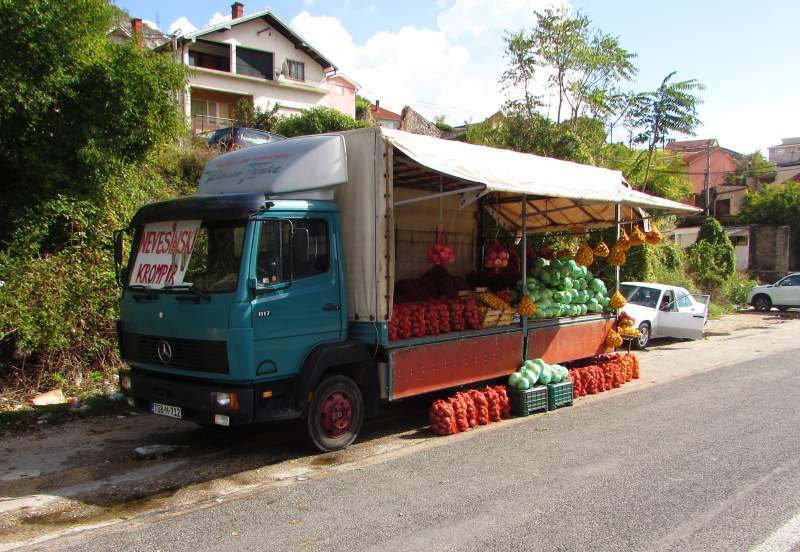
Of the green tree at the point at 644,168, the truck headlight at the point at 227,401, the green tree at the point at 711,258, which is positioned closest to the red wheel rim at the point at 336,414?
the truck headlight at the point at 227,401

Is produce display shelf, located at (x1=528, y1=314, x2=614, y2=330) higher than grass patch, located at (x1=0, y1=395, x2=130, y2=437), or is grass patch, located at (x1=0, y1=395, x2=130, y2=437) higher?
produce display shelf, located at (x1=528, y1=314, x2=614, y2=330)

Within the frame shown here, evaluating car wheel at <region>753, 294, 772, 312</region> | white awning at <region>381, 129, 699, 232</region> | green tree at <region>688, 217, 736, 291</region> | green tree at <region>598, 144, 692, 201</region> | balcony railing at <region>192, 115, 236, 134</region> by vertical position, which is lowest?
car wheel at <region>753, 294, 772, 312</region>

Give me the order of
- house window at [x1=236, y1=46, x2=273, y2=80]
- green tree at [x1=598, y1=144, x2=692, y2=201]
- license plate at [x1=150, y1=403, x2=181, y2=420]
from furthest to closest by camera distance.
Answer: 1. house window at [x1=236, y1=46, x2=273, y2=80]
2. green tree at [x1=598, y1=144, x2=692, y2=201]
3. license plate at [x1=150, y1=403, x2=181, y2=420]

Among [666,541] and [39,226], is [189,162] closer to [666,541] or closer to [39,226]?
[39,226]

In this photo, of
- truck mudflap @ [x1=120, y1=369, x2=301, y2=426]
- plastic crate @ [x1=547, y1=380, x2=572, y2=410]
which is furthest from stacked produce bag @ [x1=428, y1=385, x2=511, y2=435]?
truck mudflap @ [x1=120, y1=369, x2=301, y2=426]

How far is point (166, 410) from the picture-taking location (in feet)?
19.9

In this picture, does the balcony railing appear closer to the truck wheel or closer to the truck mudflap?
the truck mudflap

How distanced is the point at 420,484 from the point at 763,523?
8.33 feet

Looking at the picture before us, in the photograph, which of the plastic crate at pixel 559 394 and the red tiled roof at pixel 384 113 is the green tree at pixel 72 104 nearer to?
the plastic crate at pixel 559 394

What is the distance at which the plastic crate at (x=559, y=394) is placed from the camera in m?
8.24

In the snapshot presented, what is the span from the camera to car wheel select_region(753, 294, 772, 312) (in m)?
24.7

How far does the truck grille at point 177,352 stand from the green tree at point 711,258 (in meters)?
23.0

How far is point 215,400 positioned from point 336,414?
1.28 m

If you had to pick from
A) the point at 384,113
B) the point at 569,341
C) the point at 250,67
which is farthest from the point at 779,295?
the point at 384,113
